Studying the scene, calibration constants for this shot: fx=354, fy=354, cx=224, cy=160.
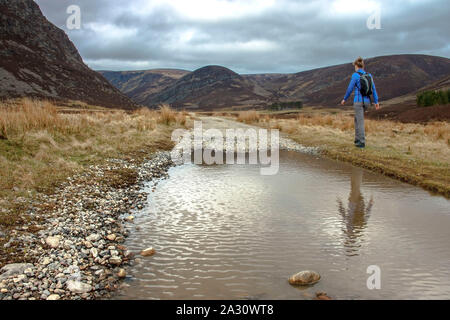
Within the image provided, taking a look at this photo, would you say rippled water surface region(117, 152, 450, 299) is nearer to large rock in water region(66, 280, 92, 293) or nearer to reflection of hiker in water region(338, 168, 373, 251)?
reflection of hiker in water region(338, 168, 373, 251)

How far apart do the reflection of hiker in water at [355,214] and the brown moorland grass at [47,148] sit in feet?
16.5

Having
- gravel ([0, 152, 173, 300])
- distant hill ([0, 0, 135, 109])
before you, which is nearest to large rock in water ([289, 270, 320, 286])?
gravel ([0, 152, 173, 300])

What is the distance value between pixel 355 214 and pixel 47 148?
7.75 metres

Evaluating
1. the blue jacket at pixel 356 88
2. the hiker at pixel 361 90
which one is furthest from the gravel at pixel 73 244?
the hiker at pixel 361 90

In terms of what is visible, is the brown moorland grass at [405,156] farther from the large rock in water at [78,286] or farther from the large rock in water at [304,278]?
the large rock in water at [78,286]

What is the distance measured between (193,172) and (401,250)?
662cm

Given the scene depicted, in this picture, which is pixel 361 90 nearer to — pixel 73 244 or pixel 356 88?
pixel 356 88

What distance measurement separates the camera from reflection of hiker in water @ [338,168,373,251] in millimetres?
5441

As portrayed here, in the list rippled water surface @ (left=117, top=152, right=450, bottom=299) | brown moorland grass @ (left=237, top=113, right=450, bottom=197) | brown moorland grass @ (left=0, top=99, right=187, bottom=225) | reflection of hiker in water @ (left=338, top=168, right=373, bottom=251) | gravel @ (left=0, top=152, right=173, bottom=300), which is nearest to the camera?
gravel @ (left=0, top=152, right=173, bottom=300)

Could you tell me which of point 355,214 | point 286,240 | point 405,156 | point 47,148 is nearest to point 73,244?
point 286,240

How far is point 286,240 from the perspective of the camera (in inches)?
205

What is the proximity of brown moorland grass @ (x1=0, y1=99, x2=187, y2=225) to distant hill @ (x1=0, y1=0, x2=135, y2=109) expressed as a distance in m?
58.8

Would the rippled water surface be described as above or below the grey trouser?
below
